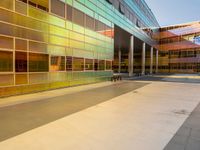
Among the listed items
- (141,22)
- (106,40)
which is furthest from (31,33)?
(141,22)

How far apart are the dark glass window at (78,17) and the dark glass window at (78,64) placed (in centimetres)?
360

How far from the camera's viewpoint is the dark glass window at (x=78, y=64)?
17.6m

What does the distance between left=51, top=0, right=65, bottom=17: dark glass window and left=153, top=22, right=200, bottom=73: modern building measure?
45561 millimetres

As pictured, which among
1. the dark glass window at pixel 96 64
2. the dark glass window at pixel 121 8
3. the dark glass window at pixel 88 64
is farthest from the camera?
the dark glass window at pixel 121 8

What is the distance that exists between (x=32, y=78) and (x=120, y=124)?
8677 millimetres

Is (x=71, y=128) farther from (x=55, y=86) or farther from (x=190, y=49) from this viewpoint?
(x=190, y=49)

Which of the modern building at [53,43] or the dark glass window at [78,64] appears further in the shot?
the dark glass window at [78,64]

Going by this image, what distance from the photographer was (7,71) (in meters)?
10.9

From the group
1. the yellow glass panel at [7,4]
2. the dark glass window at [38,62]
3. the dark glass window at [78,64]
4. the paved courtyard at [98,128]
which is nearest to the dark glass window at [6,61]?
the dark glass window at [38,62]

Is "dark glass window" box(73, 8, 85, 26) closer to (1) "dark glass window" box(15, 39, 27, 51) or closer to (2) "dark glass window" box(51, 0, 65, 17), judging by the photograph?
(2) "dark glass window" box(51, 0, 65, 17)

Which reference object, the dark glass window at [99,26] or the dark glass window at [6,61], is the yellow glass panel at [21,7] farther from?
the dark glass window at [99,26]

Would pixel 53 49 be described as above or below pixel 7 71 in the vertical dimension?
above

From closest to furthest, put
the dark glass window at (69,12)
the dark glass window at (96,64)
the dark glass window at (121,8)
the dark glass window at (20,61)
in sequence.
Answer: the dark glass window at (20,61) → the dark glass window at (69,12) → the dark glass window at (96,64) → the dark glass window at (121,8)

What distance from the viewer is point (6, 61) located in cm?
1080
